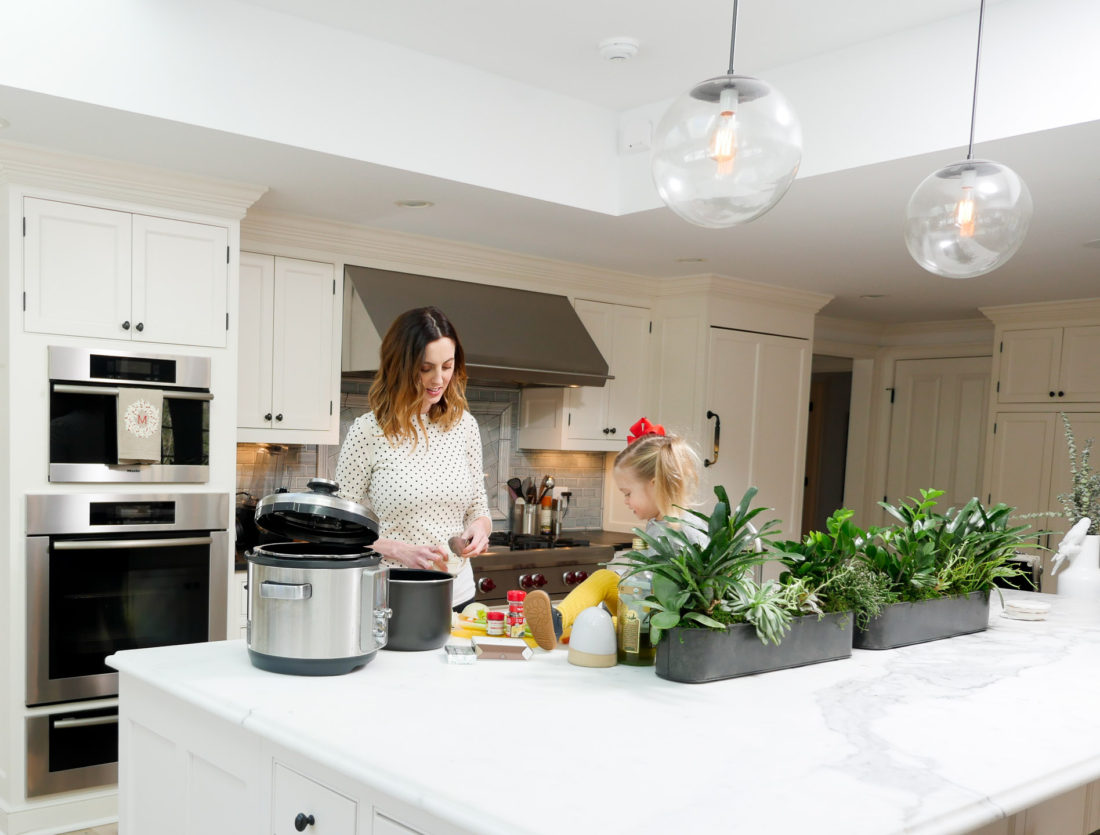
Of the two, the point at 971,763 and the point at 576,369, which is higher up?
the point at 576,369

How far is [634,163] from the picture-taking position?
3.67m

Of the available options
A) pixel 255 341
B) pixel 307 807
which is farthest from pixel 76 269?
pixel 307 807

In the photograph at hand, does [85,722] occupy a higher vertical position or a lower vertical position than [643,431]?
lower

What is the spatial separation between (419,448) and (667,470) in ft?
2.60

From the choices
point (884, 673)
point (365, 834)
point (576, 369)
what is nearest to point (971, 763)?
point (884, 673)

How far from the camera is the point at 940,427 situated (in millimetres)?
6508

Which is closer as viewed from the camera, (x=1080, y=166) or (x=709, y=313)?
(x=1080, y=166)

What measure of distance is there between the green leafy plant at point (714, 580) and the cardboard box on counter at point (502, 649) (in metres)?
0.27

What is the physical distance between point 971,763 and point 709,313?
3809mm

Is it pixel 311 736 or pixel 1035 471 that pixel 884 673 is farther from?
pixel 1035 471

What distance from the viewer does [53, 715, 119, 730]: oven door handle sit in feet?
10.4

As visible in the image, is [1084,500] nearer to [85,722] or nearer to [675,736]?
[675,736]

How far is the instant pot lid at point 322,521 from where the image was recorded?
1691mm

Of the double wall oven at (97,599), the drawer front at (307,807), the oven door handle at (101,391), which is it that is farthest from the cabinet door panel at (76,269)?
the drawer front at (307,807)
